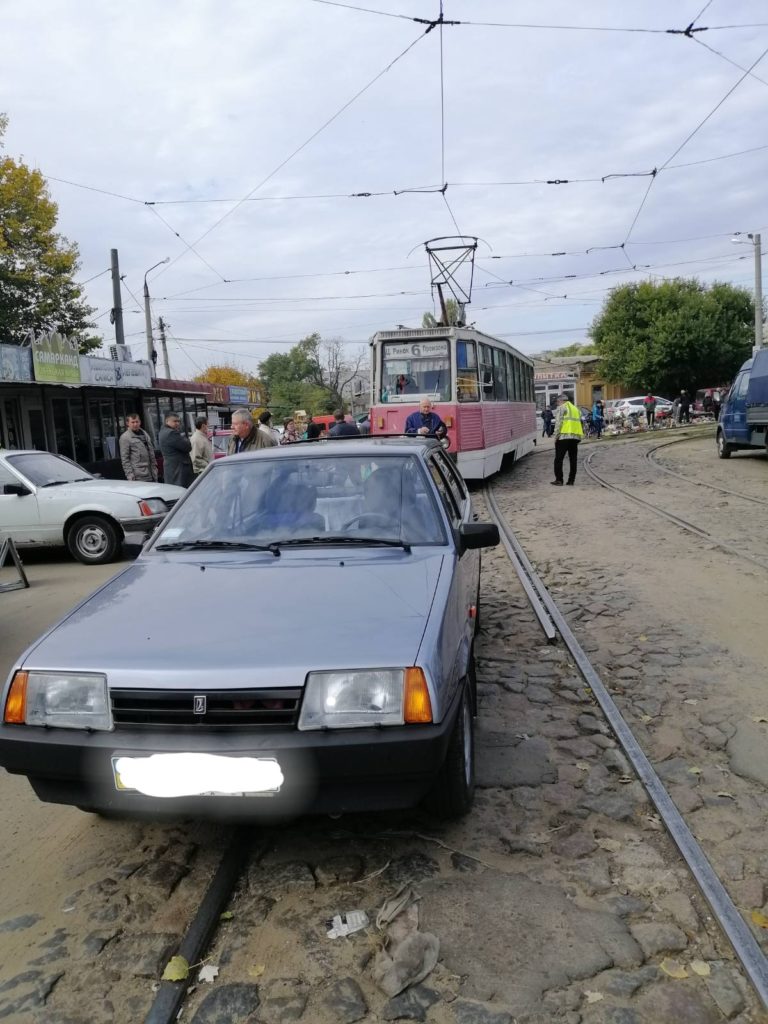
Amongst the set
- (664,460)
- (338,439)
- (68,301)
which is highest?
(68,301)

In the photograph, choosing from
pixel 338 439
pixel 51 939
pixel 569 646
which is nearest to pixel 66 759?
pixel 51 939

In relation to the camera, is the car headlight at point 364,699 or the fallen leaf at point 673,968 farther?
the car headlight at point 364,699

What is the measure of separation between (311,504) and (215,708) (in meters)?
1.68

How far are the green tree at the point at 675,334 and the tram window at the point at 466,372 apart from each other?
41526mm

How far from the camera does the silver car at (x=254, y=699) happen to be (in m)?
2.75

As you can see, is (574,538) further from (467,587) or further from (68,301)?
(68,301)

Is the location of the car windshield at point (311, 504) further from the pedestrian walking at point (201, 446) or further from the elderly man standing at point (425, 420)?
the elderly man standing at point (425, 420)

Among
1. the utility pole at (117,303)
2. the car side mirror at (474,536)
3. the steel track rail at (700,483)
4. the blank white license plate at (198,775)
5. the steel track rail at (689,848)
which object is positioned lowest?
the steel track rail at (700,483)

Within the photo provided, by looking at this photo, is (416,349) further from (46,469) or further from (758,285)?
(758,285)

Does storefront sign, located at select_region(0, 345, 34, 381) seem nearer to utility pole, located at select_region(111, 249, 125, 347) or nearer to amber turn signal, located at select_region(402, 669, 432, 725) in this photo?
utility pole, located at select_region(111, 249, 125, 347)

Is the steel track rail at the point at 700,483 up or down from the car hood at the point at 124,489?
down

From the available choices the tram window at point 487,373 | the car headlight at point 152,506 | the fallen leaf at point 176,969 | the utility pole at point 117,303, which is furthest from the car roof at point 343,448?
the utility pole at point 117,303

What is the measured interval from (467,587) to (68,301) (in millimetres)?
30069

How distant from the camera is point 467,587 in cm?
436
